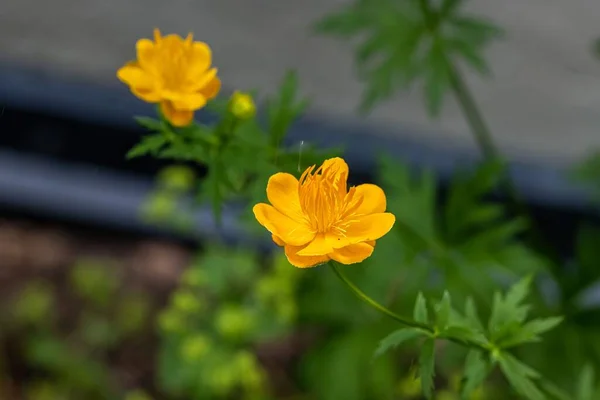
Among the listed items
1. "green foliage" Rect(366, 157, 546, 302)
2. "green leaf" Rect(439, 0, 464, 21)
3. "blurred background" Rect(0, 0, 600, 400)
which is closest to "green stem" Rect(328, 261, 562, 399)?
"green foliage" Rect(366, 157, 546, 302)

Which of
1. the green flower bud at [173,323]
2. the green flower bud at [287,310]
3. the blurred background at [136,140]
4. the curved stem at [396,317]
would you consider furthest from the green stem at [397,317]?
the blurred background at [136,140]

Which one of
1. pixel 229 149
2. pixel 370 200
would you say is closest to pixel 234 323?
pixel 229 149

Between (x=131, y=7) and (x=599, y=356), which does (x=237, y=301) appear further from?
(x=131, y=7)

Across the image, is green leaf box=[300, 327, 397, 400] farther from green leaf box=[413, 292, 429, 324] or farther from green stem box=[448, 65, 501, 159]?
green leaf box=[413, 292, 429, 324]

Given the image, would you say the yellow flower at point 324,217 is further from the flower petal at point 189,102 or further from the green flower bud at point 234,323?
the green flower bud at point 234,323

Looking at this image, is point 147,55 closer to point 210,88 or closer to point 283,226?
point 210,88

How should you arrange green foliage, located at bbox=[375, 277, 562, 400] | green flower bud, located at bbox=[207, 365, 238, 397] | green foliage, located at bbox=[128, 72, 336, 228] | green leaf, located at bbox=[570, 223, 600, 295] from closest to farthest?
green foliage, located at bbox=[375, 277, 562, 400] < green foliage, located at bbox=[128, 72, 336, 228] < green leaf, located at bbox=[570, 223, 600, 295] < green flower bud, located at bbox=[207, 365, 238, 397]
